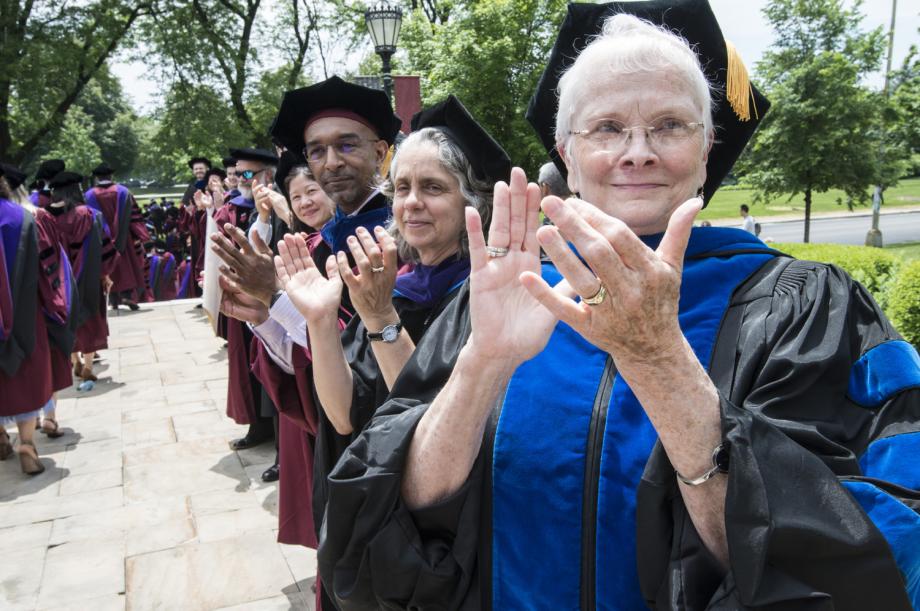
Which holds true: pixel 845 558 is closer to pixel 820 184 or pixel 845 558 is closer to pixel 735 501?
pixel 735 501

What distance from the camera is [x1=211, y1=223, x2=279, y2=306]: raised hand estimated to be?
8.05ft

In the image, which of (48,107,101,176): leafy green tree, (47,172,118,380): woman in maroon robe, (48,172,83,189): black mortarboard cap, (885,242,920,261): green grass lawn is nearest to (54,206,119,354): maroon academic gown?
(47,172,118,380): woman in maroon robe

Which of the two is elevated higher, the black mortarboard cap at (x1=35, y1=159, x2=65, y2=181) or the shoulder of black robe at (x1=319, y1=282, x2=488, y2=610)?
the black mortarboard cap at (x1=35, y1=159, x2=65, y2=181)

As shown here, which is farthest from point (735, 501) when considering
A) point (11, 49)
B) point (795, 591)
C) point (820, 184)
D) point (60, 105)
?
point (60, 105)

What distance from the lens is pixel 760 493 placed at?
3.27ft

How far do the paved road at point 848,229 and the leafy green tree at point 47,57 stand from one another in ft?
61.1

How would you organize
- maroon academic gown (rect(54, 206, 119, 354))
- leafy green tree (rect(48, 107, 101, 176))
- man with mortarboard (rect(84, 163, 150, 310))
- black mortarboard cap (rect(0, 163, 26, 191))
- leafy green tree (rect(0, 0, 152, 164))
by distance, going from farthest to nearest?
1. leafy green tree (rect(48, 107, 101, 176))
2. leafy green tree (rect(0, 0, 152, 164))
3. man with mortarboard (rect(84, 163, 150, 310))
4. maroon academic gown (rect(54, 206, 119, 354))
5. black mortarboard cap (rect(0, 163, 26, 191))

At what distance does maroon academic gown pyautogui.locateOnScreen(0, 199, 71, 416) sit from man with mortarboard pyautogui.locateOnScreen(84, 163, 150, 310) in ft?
14.8

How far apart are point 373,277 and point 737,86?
1.08 meters

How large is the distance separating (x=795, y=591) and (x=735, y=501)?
0.16 metres

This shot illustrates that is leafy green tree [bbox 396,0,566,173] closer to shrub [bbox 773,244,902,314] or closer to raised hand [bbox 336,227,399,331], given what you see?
shrub [bbox 773,244,902,314]

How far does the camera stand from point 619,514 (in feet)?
4.03

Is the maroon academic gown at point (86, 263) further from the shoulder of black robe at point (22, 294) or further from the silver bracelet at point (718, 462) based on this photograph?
the silver bracelet at point (718, 462)

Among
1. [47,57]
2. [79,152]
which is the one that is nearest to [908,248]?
[47,57]
